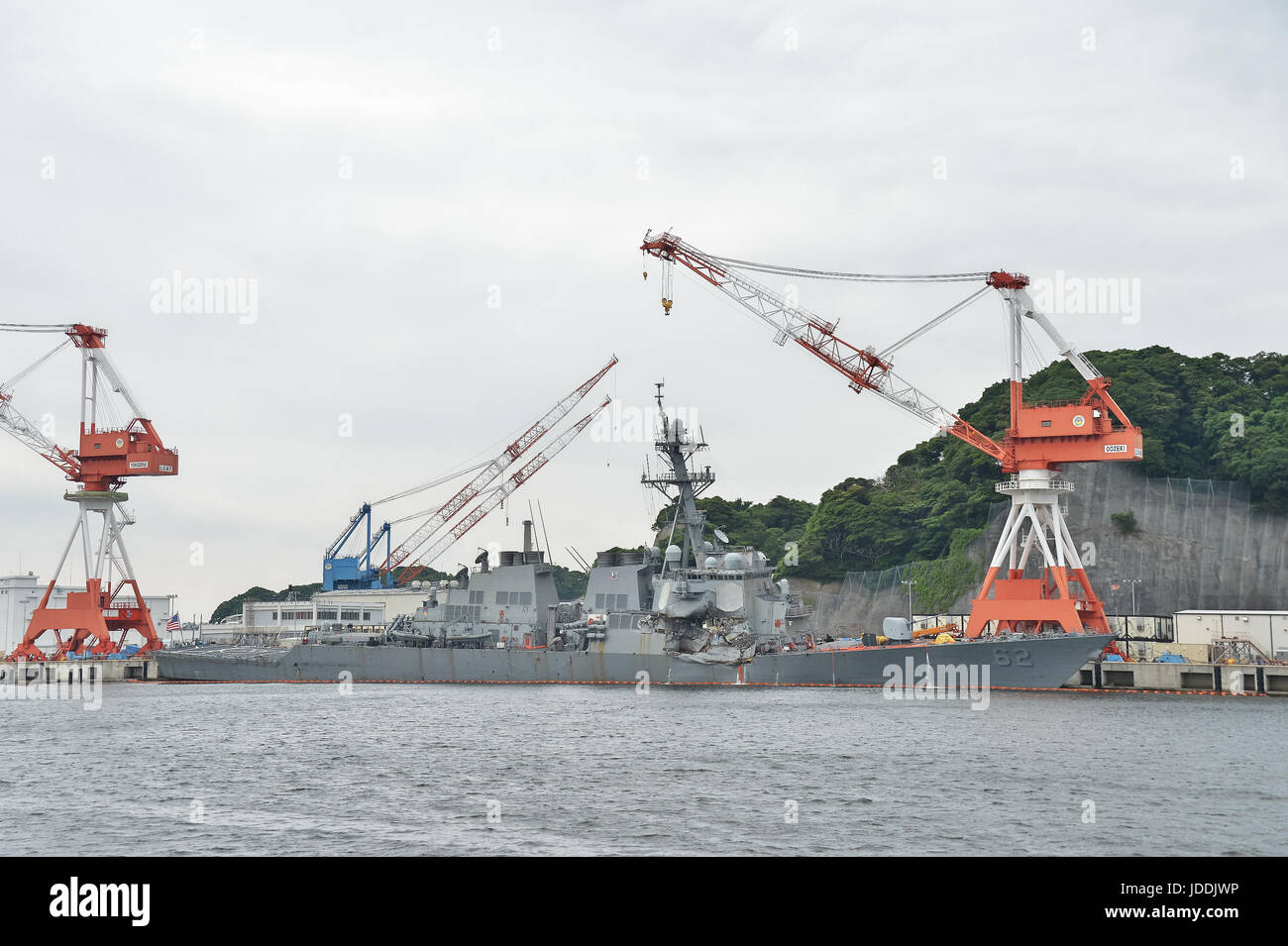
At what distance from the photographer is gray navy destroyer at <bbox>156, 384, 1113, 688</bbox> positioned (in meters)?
52.0

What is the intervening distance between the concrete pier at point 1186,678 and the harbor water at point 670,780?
3.37 m

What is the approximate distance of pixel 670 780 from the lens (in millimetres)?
28531

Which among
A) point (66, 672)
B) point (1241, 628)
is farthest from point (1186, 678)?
point (66, 672)

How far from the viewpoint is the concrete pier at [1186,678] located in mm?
50438

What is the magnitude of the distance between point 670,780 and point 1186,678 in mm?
35302

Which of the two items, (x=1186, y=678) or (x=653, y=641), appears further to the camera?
(x=653, y=641)

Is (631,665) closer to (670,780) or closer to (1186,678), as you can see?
(1186,678)

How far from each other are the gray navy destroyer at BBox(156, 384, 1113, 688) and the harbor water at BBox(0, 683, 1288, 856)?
4.10 m

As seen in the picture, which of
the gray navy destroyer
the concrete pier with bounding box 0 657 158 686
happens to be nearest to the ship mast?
the gray navy destroyer

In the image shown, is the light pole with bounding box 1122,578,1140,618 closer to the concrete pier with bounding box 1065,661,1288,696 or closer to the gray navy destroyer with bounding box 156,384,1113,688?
the concrete pier with bounding box 1065,661,1288,696

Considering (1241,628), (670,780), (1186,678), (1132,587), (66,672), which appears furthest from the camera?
(66,672)

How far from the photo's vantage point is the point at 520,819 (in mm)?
23859

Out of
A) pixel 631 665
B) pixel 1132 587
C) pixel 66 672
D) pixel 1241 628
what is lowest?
pixel 66 672
